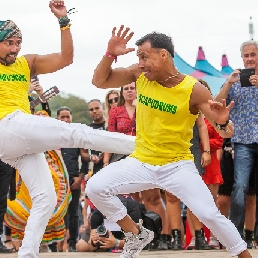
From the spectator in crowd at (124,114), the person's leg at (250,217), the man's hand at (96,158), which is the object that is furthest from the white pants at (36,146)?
the man's hand at (96,158)

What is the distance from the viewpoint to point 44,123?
702cm

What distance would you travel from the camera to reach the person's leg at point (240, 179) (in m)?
9.15

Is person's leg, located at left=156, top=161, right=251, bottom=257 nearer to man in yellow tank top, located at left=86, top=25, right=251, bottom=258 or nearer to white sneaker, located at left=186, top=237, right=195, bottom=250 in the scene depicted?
man in yellow tank top, located at left=86, top=25, right=251, bottom=258

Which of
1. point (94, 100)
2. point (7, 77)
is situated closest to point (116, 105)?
point (94, 100)

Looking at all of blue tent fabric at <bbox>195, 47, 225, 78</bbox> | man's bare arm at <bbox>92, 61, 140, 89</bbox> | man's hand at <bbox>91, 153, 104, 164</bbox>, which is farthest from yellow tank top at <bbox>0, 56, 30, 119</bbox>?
blue tent fabric at <bbox>195, 47, 225, 78</bbox>

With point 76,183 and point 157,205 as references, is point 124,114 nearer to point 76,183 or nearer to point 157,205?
point 157,205

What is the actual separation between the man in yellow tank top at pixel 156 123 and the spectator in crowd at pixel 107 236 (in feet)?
7.89

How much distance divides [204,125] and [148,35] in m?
2.87

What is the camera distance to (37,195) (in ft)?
23.1

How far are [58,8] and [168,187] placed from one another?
2.03 m

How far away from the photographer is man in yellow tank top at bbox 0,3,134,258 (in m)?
6.96

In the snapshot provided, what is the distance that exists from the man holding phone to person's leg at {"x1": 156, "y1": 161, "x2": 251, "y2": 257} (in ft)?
8.64

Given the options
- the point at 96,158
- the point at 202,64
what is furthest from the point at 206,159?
the point at 202,64

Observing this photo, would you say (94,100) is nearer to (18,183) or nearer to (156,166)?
(18,183)
